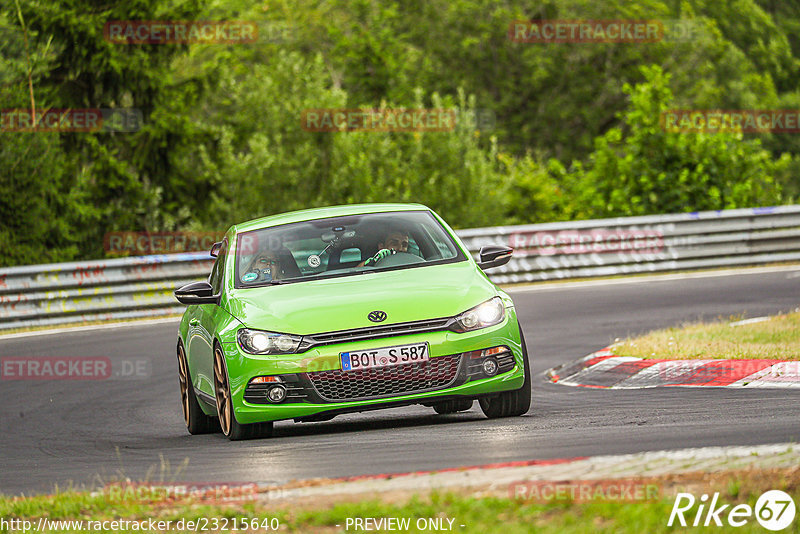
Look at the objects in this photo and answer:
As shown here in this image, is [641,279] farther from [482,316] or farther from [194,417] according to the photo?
[482,316]

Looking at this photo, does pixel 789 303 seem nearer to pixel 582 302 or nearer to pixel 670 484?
pixel 582 302

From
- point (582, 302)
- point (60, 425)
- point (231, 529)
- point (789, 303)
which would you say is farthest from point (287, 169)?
point (231, 529)

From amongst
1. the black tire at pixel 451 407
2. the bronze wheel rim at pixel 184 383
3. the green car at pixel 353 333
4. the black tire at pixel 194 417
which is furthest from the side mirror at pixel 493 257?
the bronze wheel rim at pixel 184 383

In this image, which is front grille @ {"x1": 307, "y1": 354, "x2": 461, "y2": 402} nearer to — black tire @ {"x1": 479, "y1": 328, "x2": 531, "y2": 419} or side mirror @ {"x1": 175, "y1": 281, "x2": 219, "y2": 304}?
black tire @ {"x1": 479, "y1": 328, "x2": 531, "y2": 419}

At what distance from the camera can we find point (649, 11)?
56.7m

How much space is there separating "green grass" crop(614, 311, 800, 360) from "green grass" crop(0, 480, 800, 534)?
5.58m

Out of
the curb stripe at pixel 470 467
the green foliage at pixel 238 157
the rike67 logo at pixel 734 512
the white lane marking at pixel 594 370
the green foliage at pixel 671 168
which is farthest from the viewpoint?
the green foliage at pixel 671 168

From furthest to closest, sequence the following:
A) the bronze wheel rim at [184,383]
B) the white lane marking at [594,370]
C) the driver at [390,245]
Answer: the white lane marking at [594,370] < the bronze wheel rim at [184,383] < the driver at [390,245]

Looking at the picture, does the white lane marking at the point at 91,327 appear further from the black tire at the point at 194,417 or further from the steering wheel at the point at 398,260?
the steering wheel at the point at 398,260

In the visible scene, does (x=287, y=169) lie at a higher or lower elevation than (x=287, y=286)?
lower

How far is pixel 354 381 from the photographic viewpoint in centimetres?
823

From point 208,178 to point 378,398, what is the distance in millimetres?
22999

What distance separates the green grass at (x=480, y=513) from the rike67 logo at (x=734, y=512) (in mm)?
36

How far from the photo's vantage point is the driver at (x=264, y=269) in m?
9.22
